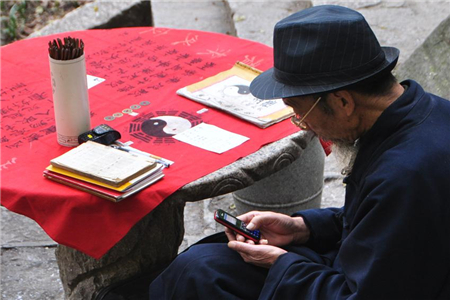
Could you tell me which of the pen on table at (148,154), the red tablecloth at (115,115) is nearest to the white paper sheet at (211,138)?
the red tablecloth at (115,115)

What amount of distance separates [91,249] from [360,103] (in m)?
0.94

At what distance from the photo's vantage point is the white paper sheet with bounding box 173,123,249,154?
2.39 meters

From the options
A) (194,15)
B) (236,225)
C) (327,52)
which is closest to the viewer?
(327,52)

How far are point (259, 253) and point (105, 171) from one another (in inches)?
22.0

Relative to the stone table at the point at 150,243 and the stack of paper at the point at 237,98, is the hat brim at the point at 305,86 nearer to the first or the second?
the stone table at the point at 150,243

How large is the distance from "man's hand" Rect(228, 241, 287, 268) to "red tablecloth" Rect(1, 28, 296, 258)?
0.90 ft

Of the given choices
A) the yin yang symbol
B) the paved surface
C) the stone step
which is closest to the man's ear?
the yin yang symbol

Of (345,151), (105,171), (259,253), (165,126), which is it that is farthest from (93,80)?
(345,151)

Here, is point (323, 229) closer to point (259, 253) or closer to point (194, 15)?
point (259, 253)

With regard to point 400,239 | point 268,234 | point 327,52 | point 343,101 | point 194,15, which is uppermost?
point 327,52

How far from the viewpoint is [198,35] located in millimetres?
3381

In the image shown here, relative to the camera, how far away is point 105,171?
2.12 m

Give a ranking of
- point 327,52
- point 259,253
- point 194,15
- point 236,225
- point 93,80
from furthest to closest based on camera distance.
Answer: point 194,15
point 93,80
point 236,225
point 259,253
point 327,52

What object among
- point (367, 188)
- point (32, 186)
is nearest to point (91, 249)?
point (32, 186)
